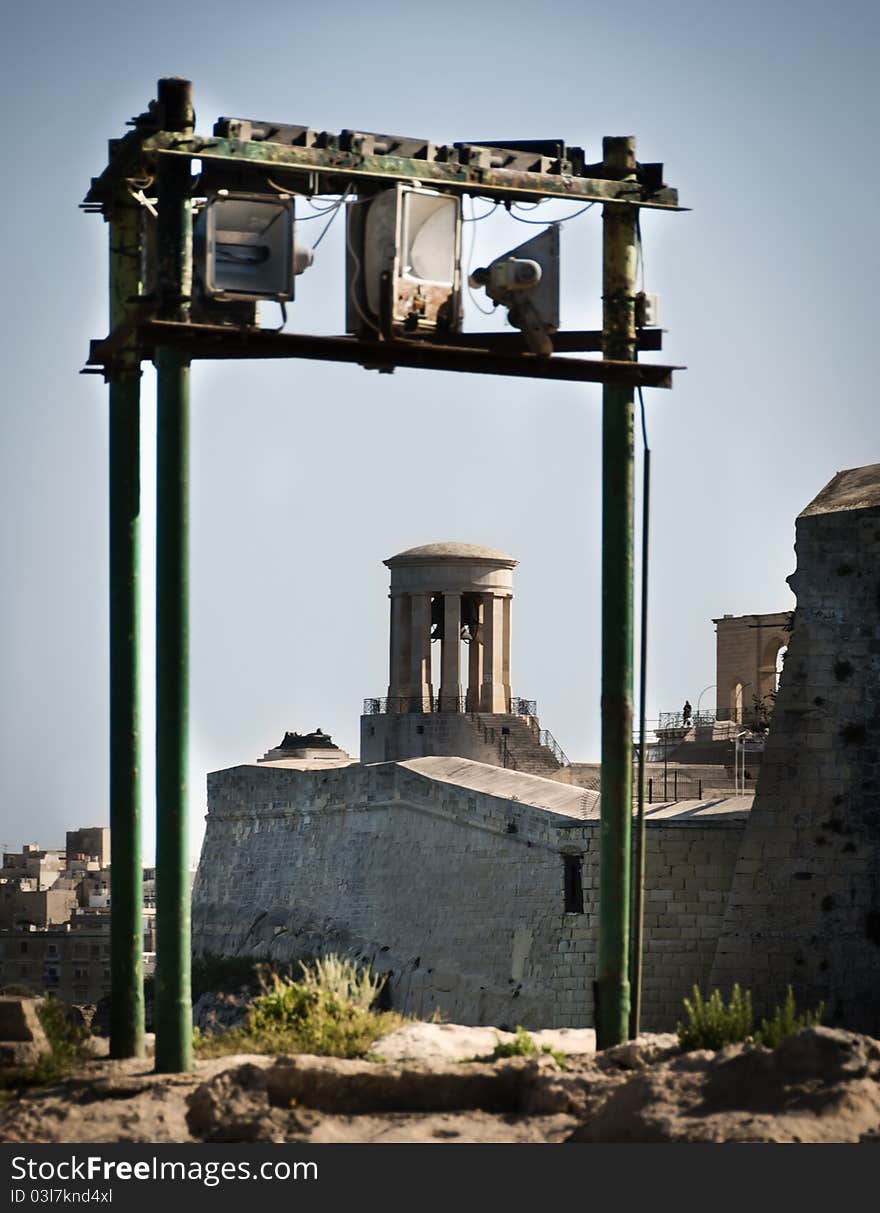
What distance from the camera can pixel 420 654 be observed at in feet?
143

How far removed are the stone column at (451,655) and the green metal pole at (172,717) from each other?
33.3 metres

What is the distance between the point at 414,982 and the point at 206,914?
32.6ft

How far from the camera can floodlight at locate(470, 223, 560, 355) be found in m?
10.9

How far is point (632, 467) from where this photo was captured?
35.2ft

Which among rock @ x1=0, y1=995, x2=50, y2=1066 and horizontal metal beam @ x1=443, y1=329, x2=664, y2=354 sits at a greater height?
horizontal metal beam @ x1=443, y1=329, x2=664, y2=354

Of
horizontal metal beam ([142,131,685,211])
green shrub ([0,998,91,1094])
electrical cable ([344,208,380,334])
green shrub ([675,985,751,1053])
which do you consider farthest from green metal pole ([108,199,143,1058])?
green shrub ([675,985,751,1053])

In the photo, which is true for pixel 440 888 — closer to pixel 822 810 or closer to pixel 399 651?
pixel 822 810

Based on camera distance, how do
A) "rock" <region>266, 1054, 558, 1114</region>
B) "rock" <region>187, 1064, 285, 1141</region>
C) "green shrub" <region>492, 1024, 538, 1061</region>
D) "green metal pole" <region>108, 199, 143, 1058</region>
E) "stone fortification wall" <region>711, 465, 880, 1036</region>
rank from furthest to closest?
"stone fortification wall" <region>711, 465, 880, 1036</region> → "green metal pole" <region>108, 199, 143, 1058</region> → "green shrub" <region>492, 1024, 538, 1061</region> → "rock" <region>266, 1054, 558, 1114</region> → "rock" <region>187, 1064, 285, 1141</region>

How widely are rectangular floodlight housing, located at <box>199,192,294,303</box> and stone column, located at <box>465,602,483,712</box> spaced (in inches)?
1328

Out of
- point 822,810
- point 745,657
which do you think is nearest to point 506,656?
point 745,657

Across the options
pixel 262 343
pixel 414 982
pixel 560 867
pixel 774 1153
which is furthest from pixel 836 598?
pixel 774 1153

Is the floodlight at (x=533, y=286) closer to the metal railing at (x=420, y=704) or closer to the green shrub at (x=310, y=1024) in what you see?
the green shrub at (x=310, y=1024)

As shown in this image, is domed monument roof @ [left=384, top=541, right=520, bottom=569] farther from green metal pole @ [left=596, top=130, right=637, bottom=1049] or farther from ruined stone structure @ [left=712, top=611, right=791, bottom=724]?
green metal pole @ [left=596, top=130, right=637, bottom=1049]

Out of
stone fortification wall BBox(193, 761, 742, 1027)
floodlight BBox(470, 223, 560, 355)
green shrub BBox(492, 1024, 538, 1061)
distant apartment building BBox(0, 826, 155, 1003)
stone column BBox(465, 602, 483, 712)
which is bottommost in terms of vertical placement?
distant apartment building BBox(0, 826, 155, 1003)
